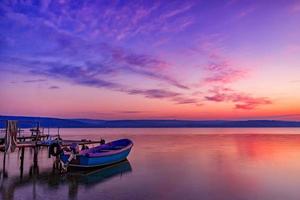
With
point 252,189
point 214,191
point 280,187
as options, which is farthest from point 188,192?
point 280,187

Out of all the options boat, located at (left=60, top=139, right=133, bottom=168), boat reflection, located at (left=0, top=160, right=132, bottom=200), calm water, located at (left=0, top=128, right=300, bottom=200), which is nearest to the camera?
calm water, located at (left=0, top=128, right=300, bottom=200)

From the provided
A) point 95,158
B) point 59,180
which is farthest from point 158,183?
point 59,180

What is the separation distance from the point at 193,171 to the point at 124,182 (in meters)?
7.04

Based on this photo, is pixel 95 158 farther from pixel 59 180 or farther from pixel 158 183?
pixel 158 183

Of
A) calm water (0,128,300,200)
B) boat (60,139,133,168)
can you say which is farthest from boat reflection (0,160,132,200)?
boat (60,139,133,168)

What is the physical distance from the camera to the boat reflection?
15.4 m

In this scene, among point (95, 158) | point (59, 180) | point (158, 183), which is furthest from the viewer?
point (95, 158)

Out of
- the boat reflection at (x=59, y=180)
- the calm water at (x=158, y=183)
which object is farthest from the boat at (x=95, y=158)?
the calm water at (x=158, y=183)

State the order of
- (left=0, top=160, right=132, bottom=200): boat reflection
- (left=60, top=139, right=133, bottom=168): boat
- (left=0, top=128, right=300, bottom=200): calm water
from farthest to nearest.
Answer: (left=60, top=139, right=133, bottom=168): boat → (left=0, top=160, right=132, bottom=200): boat reflection → (left=0, top=128, right=300, bottom=200): calm water

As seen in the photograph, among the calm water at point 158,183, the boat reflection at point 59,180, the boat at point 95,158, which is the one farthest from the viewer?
the boat at point 95,158

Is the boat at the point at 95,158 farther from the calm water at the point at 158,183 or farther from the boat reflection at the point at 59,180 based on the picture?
the calm water at the point at 158,183

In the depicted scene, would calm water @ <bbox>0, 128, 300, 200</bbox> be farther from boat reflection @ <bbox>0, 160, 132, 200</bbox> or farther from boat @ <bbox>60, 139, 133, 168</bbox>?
boat @ <bbox>60, 139, 133, 168</bbox>

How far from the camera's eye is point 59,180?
1786 centimetres

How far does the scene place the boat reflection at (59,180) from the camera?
1536 centimetres
